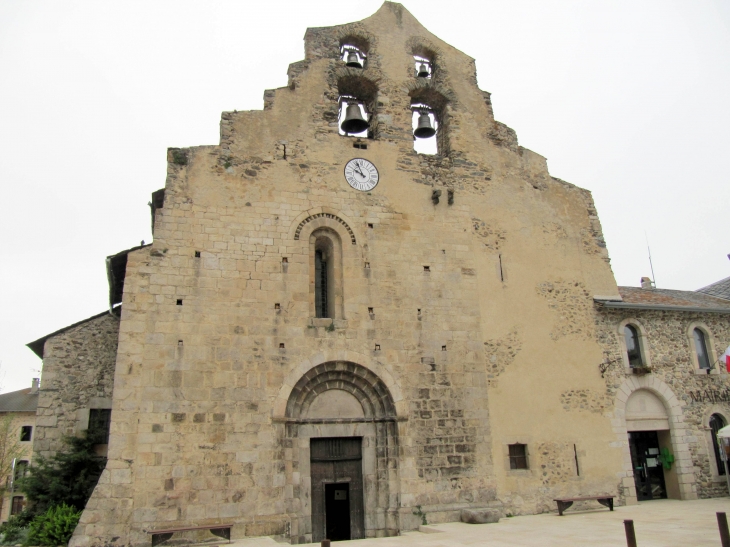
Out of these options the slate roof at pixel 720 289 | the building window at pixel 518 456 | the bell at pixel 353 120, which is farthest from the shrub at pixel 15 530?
the slate roof at pixel 720 289

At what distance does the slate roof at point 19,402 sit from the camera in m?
32.2

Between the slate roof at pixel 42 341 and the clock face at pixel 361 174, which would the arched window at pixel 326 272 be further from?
the slate roof at pixel 42 341

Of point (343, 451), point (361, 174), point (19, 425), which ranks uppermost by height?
point (361, 174)

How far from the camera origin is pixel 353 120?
14.1 meters

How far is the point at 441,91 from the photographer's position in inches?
601

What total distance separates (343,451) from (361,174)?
21.2 ft

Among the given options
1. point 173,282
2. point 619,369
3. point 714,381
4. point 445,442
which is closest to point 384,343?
point 445,442

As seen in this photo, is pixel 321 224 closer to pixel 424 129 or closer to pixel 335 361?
pixel 335 361

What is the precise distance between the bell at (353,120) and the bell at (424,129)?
4.67ft

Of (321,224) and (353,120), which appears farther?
(353,120)

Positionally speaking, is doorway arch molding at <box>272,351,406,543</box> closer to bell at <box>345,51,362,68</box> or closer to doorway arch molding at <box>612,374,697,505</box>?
doorway arch molding at <box>612,374,697,505</box>

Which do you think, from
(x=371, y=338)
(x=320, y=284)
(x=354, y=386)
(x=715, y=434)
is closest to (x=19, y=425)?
(x=320, y=284)

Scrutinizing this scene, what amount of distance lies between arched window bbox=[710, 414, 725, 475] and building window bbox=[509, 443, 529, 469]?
5.93 meters

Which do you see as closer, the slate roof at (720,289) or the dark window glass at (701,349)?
the dark window glass at (701,349)
